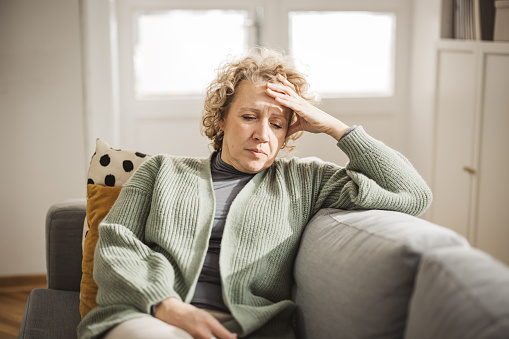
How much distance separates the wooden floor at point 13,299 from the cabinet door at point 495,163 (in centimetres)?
219

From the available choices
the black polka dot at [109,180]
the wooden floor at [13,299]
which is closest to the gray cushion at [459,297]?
the black polka dot at [109,180]

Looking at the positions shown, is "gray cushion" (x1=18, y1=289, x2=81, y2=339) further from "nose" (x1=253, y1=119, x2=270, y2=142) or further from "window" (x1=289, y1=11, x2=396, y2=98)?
"window" (x1=289, y1=11, x2=396, y2=98)

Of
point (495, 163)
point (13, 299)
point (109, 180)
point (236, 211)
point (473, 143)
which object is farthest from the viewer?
point (13, 299)

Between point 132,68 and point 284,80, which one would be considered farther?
point 132,68

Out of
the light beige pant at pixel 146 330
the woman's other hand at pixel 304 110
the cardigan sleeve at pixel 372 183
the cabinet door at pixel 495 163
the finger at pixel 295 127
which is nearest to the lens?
the light beige pant at pixel 146 330

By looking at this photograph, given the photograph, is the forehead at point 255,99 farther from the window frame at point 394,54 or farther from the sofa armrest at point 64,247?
the window frame at point 394,54

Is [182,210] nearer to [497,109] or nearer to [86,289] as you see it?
[86,289]

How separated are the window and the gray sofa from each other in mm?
2350

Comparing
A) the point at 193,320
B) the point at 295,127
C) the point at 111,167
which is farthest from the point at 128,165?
the point at 193,320

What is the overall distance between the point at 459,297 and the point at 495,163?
1.97 meters

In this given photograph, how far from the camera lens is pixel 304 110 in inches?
75.0

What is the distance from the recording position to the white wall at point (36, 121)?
3213 millimetres

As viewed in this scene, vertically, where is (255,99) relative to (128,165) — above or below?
above

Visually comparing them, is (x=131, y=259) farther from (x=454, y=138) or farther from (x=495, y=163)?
(x=454, y=138)
